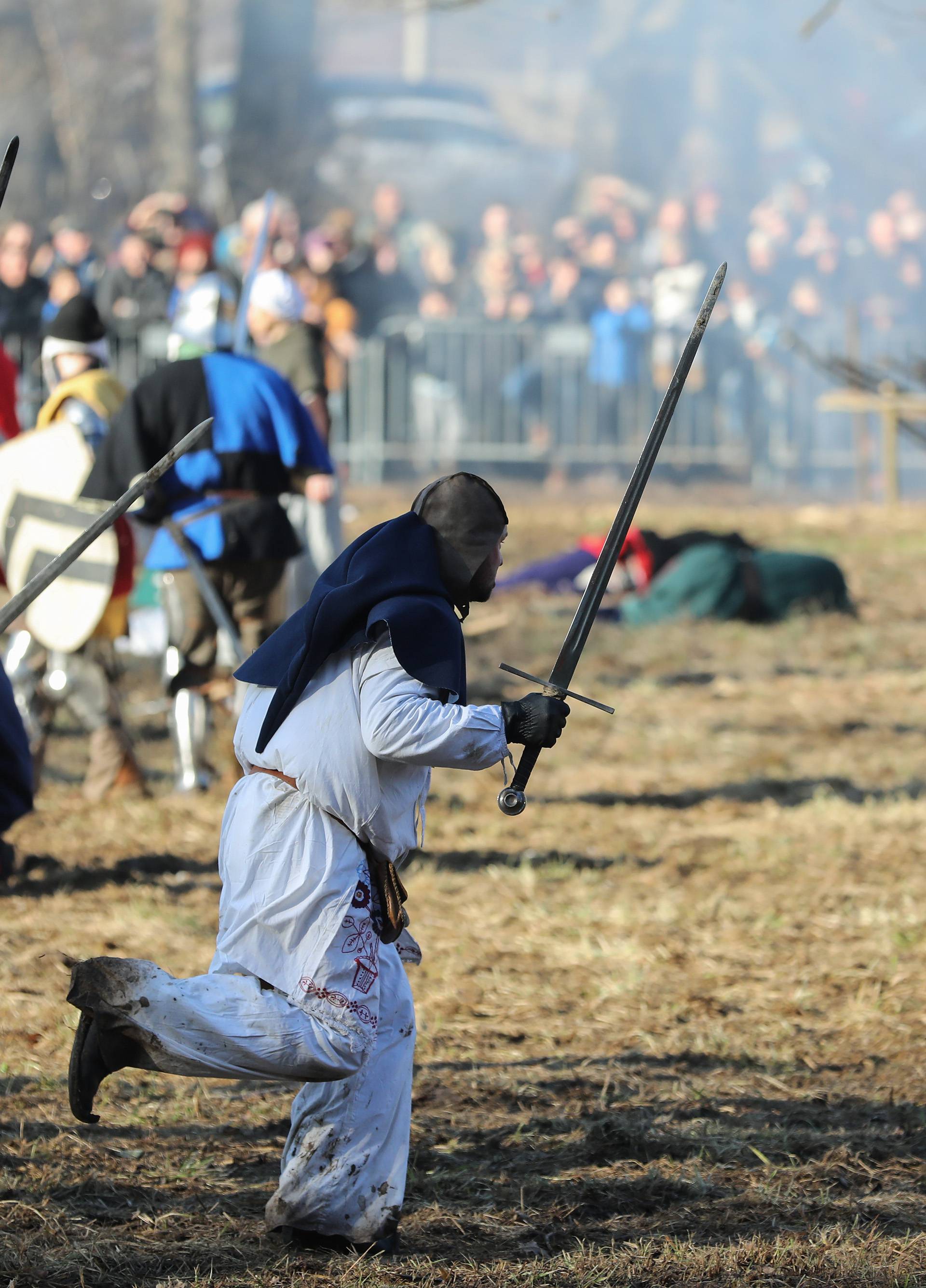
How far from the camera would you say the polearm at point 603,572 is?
2.85 meters

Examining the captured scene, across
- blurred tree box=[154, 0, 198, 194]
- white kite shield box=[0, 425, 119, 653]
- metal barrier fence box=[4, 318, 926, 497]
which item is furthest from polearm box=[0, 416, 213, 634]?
blurred tree box=[154, 0, 198, 194]

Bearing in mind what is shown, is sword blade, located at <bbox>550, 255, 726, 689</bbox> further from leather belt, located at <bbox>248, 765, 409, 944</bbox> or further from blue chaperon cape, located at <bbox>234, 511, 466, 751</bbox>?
leather belt, located at <bbox>248, 765, 409, 944</bbox>

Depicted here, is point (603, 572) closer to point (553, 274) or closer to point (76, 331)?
point (76, 331)

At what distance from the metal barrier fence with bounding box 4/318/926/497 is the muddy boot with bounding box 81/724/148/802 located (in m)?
8.75

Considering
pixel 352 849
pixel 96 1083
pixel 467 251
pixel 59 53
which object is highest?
pixel 59 53

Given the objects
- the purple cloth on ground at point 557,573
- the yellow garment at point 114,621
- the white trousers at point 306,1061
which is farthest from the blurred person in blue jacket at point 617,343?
the white trousers at point 306,1061

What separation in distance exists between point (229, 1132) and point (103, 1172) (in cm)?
34

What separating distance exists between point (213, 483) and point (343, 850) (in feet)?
11.2

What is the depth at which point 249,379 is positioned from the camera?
6.13 m

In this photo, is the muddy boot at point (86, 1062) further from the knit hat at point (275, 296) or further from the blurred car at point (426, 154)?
the blurred car at point (426, 154)

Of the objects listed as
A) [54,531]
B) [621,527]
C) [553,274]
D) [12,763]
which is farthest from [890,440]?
[621,527]

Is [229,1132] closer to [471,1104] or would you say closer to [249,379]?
[471,1104]

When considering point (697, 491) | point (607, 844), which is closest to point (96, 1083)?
point (607, 844)

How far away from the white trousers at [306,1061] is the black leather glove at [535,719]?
1.68 feet
